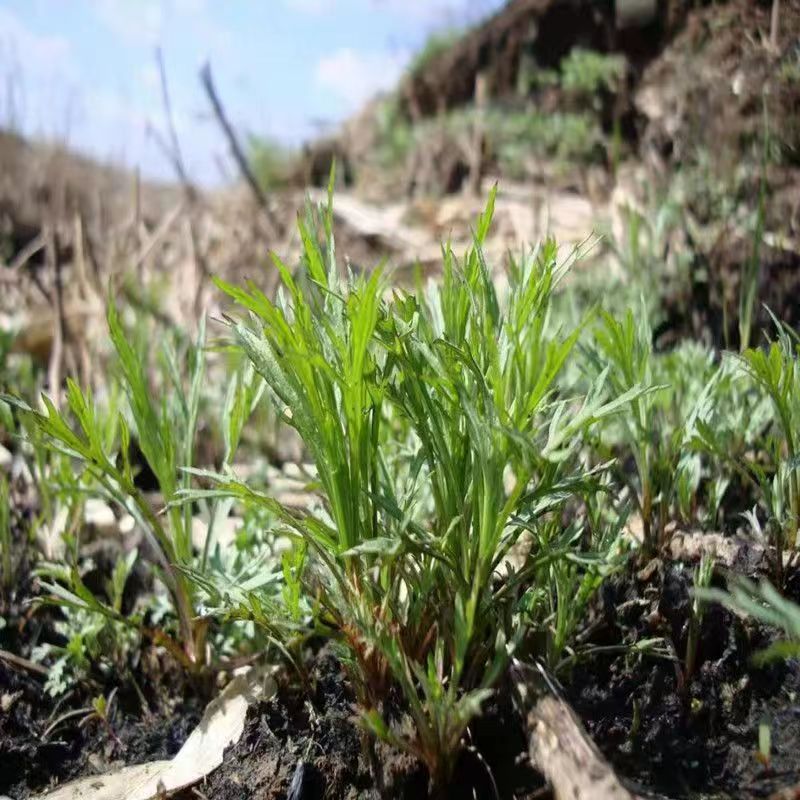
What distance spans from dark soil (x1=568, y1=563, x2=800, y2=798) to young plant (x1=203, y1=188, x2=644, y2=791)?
0.16m

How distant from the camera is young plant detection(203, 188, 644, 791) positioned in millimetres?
1008

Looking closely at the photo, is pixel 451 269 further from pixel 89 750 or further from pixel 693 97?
pixel 693 97

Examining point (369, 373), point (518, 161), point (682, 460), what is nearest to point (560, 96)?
point (518, 161)

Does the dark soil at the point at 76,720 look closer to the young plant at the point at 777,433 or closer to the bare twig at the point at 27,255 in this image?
the young plant at the point at 777,433

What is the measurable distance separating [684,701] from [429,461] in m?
0.55

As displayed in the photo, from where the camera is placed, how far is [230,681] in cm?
142

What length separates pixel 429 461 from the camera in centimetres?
110

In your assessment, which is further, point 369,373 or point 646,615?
point 646,615

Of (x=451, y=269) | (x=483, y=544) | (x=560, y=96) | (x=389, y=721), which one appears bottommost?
(x=389, y=721)

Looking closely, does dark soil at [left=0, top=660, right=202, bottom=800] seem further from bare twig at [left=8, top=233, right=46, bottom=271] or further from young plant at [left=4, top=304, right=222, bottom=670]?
bare twig at [left=8, top=233, right=46, bottom=271]

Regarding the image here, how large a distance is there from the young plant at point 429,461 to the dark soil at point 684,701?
163mm

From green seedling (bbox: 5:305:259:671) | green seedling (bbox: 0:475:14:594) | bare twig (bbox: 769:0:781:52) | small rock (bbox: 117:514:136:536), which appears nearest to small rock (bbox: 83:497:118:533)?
small rock (bbox: 117:514:136:536)

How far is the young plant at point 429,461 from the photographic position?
101 centimetres

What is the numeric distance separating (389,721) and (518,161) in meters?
4.93
